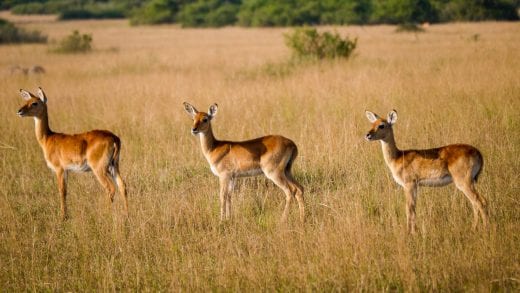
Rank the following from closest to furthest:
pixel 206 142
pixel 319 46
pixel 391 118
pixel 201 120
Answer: pixel 391 118 → pixel 201 120 → pixel 206 142 → pixel 319 46

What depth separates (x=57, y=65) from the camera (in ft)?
67.1

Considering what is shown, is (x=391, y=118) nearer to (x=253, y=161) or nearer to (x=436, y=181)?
(x=436, y=181)

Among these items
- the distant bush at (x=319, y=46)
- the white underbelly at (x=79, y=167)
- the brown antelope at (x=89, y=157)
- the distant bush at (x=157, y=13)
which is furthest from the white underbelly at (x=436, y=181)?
the distant bush at (x=157, y=13)

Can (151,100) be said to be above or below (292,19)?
below

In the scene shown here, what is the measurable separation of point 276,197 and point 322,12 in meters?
41.9

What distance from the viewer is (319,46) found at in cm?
1805

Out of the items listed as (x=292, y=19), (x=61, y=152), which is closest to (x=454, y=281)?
(x=61, y=152)

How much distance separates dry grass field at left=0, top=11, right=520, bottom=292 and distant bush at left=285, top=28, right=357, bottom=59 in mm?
2949

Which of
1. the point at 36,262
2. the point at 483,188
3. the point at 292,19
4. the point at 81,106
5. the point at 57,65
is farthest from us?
the point at 292,19

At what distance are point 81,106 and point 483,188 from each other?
8.85m

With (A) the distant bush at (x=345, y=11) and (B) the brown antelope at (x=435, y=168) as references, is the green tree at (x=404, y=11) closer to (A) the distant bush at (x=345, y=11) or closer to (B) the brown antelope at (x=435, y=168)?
(A) the distant bush at (x=345, y=11)

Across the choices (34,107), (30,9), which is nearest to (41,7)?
(30,9)

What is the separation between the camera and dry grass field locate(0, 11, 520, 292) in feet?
15.9

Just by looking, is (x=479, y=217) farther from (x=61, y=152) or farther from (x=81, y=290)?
(x=61, y=152)
